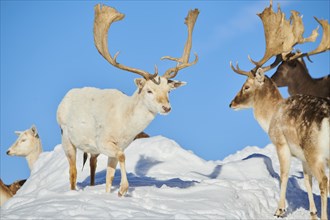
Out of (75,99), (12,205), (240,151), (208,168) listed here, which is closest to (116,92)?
(75,99)

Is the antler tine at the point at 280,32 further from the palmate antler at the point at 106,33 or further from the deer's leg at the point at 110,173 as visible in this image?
the deer's leg at the point at 110,173

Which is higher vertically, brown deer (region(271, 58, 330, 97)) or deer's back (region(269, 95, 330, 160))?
brown deer (region(271, 58, 330, 97))

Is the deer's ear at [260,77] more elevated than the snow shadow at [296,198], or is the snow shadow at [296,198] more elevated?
the deer's ear at [260,77]

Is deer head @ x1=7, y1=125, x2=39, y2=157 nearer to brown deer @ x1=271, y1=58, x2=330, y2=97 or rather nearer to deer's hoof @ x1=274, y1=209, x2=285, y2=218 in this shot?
brown deer @ x1=271, y1=58, x2=330, y2=97

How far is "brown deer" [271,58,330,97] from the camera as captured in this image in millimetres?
14711

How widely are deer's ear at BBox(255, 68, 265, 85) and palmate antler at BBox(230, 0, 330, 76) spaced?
0.23m

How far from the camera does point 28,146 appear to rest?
14750 mm

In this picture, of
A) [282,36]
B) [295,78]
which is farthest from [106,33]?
[295,78]

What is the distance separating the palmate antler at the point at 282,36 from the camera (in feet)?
35.4

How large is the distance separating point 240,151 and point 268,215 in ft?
28.5

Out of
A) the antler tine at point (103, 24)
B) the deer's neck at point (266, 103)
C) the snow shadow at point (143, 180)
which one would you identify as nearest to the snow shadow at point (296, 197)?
the deer's neck at point (266, 103)

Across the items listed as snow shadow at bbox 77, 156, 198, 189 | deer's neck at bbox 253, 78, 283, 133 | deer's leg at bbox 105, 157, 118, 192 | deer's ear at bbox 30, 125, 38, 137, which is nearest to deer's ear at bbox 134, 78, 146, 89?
deer's leg at bbox 105, 157, 118, 192

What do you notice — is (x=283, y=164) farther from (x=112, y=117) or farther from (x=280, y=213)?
(x=112, y=117)

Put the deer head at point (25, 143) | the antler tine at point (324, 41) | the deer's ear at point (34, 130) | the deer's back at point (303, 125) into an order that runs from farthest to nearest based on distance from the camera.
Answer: the deer head at point (25, 143)
the deer's ear at point (34, 130)
the antler tine at point (324, 41)
the deer's back at point (303, 125)
